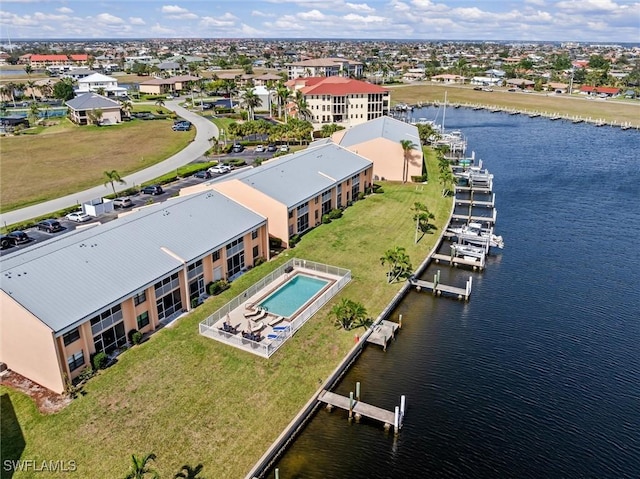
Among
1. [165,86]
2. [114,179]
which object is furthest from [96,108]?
[114,179]

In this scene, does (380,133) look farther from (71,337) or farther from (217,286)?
(71,337)

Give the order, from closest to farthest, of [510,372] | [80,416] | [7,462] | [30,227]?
1. [7,462]
2. [80,416]
3. [510,372]
4. [30,227]

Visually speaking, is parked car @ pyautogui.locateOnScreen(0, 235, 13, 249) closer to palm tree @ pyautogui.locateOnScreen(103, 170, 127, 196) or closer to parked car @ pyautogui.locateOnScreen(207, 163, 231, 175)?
palm tree @ pyautogui.locateOnScreen(103, 170, 127, 196)

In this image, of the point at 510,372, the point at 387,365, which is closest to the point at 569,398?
the point at 510,372

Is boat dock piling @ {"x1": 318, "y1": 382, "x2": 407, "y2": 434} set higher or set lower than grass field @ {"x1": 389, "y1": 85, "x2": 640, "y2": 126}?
lower

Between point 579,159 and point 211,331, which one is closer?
point 211,331

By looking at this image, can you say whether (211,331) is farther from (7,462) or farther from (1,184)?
(1,184)

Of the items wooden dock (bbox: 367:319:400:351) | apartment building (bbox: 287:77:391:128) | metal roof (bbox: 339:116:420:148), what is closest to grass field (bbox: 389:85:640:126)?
apartment building (bbox: 287:77:391:128)
